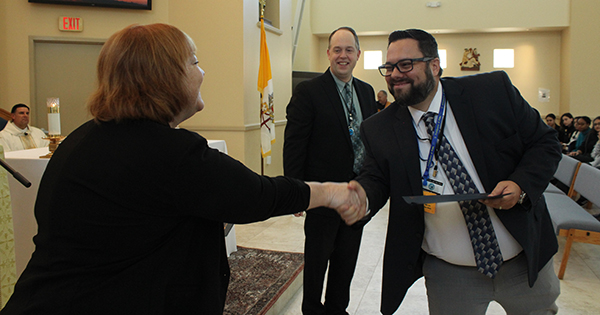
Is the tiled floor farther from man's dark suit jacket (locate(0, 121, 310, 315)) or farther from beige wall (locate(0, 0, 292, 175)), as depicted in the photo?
man's dark suit jacket (locate(0, 121, 310, 315))

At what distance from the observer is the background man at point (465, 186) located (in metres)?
1.73

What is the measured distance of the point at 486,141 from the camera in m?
1.76

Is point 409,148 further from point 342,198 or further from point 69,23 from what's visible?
point 69,23

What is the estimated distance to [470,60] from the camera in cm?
1349

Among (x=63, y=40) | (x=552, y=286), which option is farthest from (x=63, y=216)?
(x=63, y=40)

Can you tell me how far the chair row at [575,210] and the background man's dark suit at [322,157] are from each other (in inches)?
91.4

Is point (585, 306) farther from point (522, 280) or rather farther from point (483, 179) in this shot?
point (483, 179)

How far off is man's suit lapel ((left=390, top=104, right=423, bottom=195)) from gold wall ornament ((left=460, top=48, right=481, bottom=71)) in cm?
1272

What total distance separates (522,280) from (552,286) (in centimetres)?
13

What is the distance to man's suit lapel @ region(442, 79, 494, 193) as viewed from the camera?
68.4 inches

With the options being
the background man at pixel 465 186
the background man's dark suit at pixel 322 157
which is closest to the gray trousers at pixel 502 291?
the background man at pixel 465 186

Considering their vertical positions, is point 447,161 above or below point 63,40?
below

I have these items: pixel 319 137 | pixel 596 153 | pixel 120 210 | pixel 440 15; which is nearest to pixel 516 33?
pixel 440 15

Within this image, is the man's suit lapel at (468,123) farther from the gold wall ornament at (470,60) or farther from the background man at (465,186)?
the gold wall ornament at (470,60)
